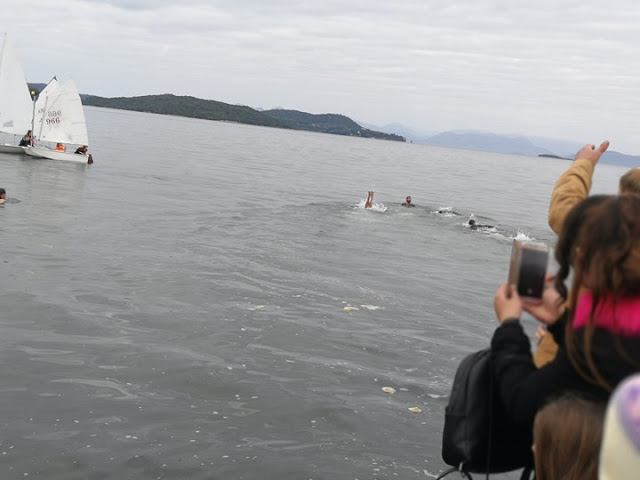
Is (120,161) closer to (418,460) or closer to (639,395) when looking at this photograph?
(418,460)

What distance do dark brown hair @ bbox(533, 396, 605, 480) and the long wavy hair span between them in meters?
0.20

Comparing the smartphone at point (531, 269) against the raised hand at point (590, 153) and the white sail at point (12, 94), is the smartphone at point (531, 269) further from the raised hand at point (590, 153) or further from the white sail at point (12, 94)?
the white sail at point (12, 94)

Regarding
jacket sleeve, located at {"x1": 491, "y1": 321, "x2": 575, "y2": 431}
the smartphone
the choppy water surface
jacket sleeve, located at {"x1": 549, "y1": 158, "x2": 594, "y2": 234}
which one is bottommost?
the choppy water surface

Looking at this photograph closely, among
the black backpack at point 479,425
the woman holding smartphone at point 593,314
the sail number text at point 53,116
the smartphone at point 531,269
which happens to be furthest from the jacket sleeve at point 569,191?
the sail number text at point 53,116

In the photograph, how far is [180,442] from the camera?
6797 mm

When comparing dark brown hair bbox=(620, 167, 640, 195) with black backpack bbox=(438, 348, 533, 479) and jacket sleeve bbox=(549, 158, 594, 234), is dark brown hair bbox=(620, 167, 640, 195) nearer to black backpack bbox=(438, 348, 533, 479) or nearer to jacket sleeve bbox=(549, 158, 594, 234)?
jacket sleeve bbox=(549, 158, 594, 234)

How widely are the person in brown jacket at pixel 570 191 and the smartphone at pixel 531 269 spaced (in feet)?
1.47

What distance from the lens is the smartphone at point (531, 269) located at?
2.90 meters

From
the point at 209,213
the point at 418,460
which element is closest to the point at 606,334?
the point at 418,460

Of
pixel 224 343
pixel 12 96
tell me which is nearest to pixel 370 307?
pixel 224 343

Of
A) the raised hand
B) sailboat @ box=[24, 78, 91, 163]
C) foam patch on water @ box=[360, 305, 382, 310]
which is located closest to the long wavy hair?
the raised hand

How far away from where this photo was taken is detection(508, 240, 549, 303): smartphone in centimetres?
290

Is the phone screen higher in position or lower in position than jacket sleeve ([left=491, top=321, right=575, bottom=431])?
higher

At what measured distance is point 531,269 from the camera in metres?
2.90
